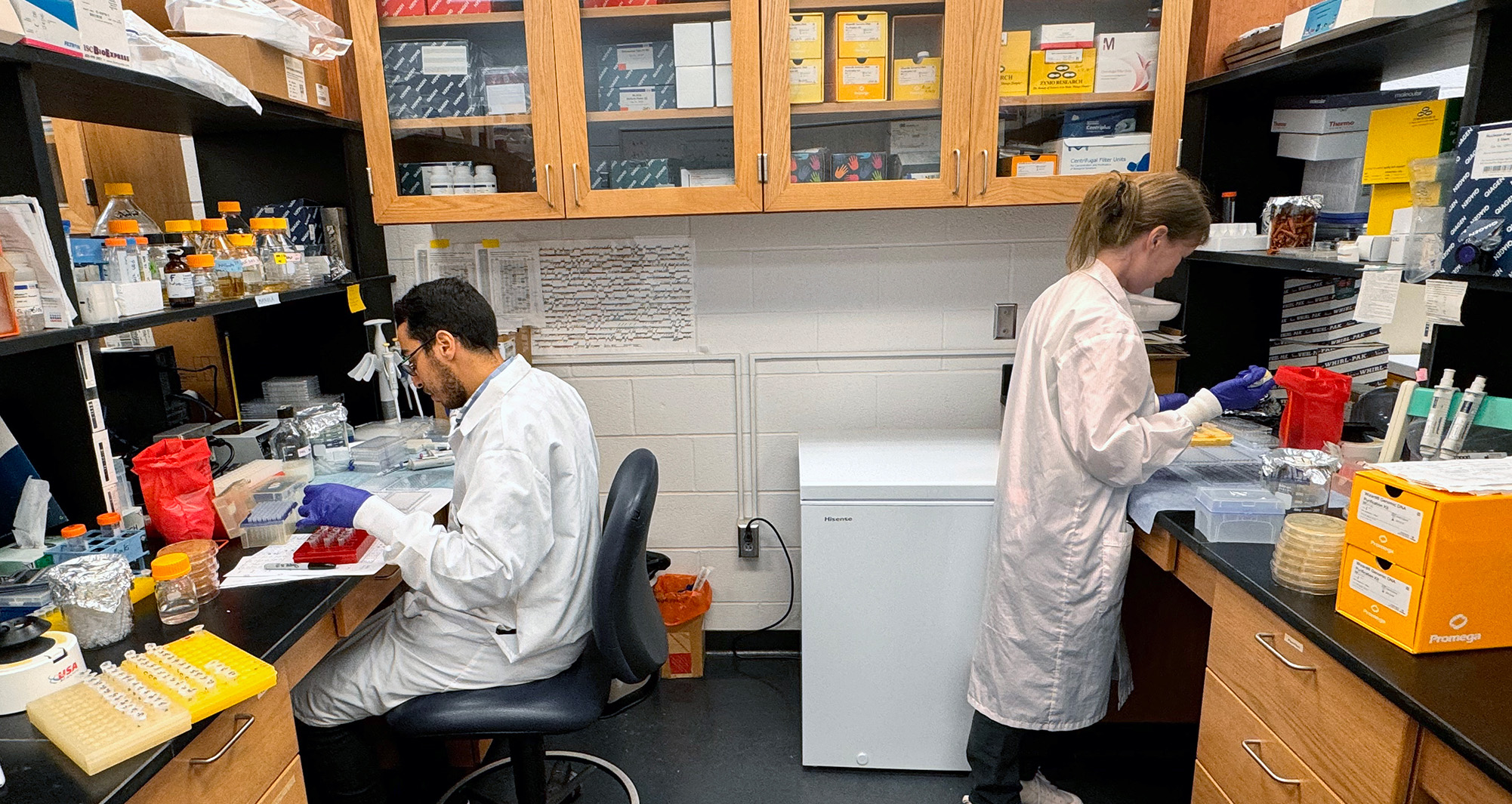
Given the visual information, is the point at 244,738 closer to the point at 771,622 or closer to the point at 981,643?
the point at 981,643

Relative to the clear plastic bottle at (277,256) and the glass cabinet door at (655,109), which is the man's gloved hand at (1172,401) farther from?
the clear plastic bottle at (277,256)

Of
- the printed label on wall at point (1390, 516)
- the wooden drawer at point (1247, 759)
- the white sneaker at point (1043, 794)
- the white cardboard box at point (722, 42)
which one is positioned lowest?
the white sneaker at point (1043, 794)

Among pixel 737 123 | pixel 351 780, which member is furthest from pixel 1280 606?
pixel 351 780

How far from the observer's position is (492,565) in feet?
4.55

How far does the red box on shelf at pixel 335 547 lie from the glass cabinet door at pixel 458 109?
910 mm

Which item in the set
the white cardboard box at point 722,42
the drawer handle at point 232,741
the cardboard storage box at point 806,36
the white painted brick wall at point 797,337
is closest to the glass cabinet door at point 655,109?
the white cardboard box at point 722,42

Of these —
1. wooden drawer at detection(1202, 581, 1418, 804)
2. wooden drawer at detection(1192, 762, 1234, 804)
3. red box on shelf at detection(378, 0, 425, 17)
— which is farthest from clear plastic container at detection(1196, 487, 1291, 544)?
red box on shelf at detection(378, 0, 425, 17)

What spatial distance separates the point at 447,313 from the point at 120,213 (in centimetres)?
85

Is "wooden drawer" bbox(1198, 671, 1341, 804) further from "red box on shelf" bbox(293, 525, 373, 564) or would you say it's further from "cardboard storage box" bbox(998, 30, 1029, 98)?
"red box on shelf" bbox(293, 525, 373, 564)

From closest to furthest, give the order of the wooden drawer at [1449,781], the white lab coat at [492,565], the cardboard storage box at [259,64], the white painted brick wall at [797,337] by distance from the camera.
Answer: the wooden drawer at [1449,781], the white lab coat at [492,565], the cardboard storage box at [259,64], the white painted brick wall at [797,337]

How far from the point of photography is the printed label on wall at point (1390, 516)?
1058mm

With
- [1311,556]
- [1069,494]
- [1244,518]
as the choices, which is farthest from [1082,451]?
[1311,556]

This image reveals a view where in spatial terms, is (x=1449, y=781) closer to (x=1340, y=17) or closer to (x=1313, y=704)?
Answer: (x=1313, y=704)

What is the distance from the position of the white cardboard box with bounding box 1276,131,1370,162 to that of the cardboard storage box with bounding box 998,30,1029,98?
2.22 ft
